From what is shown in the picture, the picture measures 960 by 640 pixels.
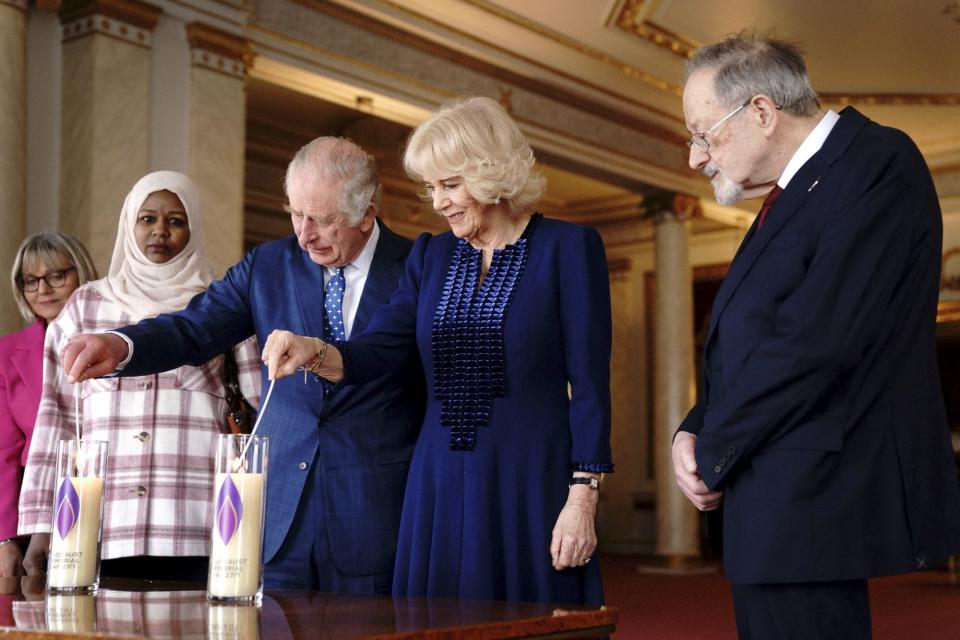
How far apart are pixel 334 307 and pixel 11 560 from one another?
1.22 meters

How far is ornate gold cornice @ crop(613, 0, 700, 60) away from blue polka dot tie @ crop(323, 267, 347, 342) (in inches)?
226

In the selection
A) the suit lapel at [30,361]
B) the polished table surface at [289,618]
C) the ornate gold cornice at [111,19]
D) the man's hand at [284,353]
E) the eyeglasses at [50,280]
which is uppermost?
the ornate gold cornice at [111,19]

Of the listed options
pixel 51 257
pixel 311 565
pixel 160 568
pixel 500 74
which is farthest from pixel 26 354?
pixel 500 74

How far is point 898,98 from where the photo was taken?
374 inches

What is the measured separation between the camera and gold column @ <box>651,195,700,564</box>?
33.6 feet

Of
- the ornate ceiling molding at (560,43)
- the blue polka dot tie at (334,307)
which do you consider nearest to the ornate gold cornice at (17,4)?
the ornate ceiling molding at (560,43)

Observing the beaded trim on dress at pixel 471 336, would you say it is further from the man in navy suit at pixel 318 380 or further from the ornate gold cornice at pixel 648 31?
the ornate gold cornice at pixel 648 31

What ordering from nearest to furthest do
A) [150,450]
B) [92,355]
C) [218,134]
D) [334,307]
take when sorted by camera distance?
[92,355] < [334,307] < [150,450] < [218,134]

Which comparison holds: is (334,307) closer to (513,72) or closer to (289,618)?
(289,618)

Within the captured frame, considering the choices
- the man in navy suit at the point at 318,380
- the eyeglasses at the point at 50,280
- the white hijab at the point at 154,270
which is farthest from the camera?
the eyeglasses at the point at 50,280

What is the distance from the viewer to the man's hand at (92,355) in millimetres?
1884

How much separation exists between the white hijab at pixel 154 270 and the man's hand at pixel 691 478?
4.60 ft

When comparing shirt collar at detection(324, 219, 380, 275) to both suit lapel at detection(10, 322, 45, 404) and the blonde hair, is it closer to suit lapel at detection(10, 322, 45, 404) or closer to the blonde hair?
the blonde hair

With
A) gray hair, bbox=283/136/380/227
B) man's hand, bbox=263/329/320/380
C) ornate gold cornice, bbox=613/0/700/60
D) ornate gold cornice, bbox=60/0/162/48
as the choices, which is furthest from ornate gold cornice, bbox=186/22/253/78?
man's hand, bbox=263/329/320/380
